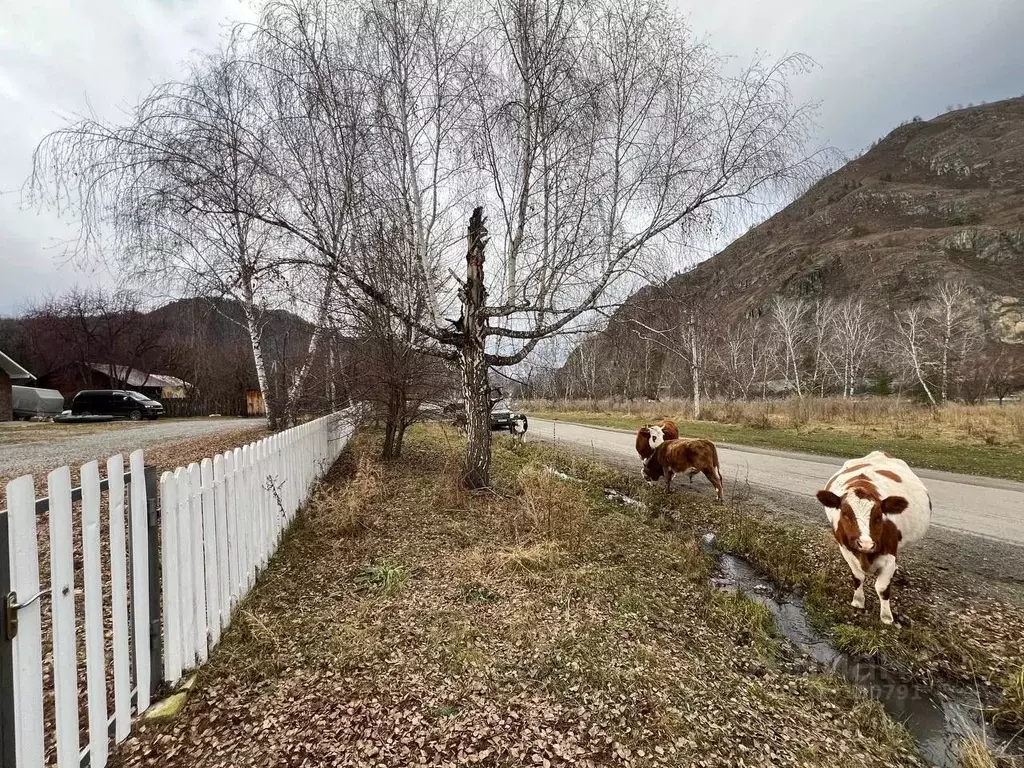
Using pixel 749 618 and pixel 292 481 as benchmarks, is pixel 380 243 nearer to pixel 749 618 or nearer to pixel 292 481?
pixel 292 481

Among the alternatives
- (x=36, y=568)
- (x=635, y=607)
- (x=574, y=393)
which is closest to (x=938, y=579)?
(x=635, y=607)

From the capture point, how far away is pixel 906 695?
309cm

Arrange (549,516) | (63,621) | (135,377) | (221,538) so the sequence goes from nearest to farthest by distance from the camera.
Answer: (63,621)
(221,538)
(549,516)
(135,377)

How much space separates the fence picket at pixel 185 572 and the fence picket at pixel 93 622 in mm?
607

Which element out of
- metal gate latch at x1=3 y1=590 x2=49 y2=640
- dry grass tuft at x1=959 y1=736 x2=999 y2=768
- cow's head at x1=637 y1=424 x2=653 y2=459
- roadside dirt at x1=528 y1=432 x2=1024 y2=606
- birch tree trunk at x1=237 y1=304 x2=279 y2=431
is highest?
birch tree trunk at x1=237 y1=304 x2=279 y2=431

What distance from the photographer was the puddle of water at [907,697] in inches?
105

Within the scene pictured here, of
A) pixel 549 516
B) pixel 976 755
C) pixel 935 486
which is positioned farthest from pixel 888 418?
pixel 976 755

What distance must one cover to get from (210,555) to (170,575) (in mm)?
486

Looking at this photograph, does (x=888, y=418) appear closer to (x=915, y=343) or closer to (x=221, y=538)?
(x=221, y=538)

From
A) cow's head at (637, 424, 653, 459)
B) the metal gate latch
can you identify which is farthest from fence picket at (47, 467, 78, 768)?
cow's head at (637, 424, 653, 459)

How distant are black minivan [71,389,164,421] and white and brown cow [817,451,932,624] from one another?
35029mm

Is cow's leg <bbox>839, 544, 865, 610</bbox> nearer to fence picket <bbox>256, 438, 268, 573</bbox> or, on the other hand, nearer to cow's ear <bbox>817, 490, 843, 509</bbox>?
cow's ear <bbox>817, 490, 843, 509</bbox>

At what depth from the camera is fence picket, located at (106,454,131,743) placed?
220 centimetres

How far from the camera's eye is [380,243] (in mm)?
6258
